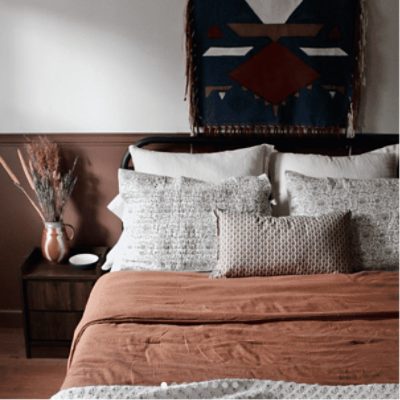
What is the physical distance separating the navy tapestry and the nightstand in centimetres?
97

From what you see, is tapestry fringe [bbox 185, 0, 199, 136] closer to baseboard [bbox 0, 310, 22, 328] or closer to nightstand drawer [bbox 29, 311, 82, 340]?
nightstand drawer [bbox 29, 311, 82, 340]

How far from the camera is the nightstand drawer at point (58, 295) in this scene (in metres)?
3.01

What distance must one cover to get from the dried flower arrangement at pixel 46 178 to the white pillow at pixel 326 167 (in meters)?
1.06

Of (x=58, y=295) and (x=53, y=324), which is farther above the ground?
(x=58, y=295)

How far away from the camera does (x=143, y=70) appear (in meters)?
3.13

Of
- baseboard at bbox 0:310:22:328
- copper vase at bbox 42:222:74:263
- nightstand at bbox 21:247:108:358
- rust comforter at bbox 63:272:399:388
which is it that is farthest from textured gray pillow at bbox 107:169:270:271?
baseboard at bbox 0:310:22:328

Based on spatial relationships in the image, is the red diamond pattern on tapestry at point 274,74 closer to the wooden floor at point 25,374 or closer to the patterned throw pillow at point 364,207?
the patterned throw pillow at point 364,207

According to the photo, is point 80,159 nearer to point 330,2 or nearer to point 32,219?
point 32,219

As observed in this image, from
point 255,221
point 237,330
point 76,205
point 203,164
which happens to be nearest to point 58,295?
point 76,205

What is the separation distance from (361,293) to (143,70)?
5.05ft

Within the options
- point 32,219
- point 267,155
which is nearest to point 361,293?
point 267,155

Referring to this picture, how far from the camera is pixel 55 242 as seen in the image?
10.2 ft

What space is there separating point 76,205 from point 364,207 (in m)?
1.50

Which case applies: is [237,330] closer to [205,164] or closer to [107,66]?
[205,164]
